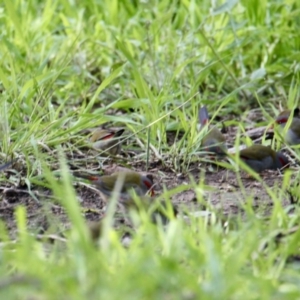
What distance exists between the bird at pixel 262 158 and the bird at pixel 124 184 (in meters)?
0.65

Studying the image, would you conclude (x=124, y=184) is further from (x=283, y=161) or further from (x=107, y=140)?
(x=283, y=161)

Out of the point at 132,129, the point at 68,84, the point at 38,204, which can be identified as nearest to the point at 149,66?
the point at 68,84

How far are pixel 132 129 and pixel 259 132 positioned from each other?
104 cm

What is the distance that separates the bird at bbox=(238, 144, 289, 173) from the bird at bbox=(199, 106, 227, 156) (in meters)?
0.14

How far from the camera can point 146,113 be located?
211 inches

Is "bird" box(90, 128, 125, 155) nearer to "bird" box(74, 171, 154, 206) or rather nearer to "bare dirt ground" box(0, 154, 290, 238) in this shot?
"bare dirt ground" box(0, 154, 290, 238)

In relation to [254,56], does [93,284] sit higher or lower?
higher

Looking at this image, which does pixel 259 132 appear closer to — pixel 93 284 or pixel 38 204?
pixel 38 204

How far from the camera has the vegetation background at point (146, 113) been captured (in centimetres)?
280

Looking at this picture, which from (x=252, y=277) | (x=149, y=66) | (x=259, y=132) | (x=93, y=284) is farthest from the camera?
(x=149, y=66)

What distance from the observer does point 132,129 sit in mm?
5387

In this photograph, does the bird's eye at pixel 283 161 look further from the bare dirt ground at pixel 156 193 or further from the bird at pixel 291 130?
the bird at pixel 291 130

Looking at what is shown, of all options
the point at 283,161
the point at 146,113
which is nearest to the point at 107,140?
the point at 146,113

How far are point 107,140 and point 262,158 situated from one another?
38.5 inches
